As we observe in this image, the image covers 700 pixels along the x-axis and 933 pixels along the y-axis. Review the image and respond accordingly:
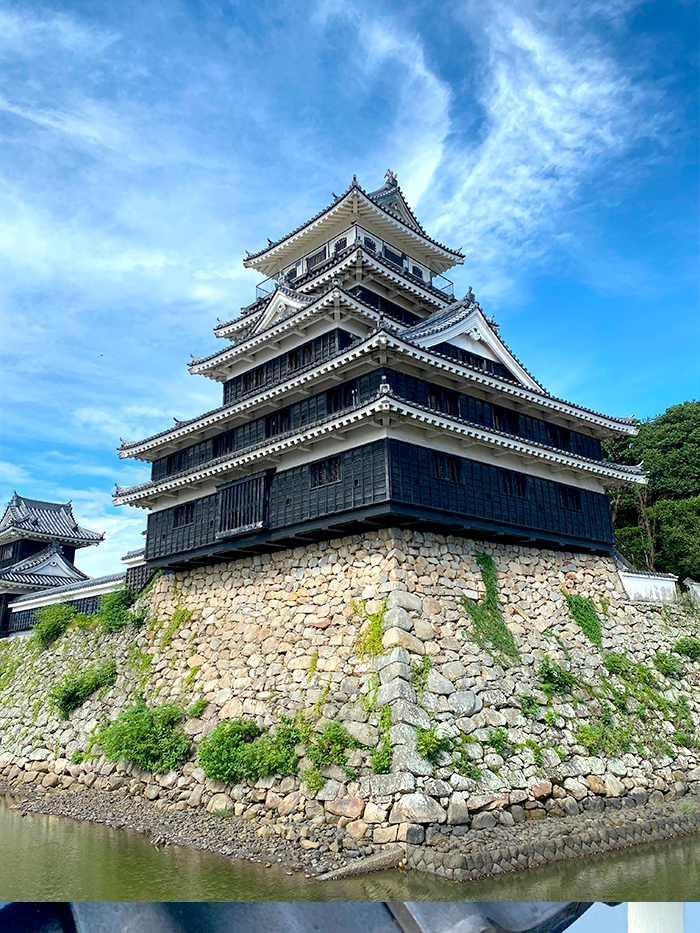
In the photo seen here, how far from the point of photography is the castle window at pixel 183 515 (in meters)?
23.6

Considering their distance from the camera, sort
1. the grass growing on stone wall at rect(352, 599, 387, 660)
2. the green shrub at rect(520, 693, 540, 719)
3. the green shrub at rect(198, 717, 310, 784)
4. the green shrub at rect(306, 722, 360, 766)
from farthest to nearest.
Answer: the green shrub at rect(520, 693, 540, 719) → the grass growing on stone wall at rect(352, 599, 387, 660) → the green shrub at rect(198, 717, 310, 784) → the green shrub at rect(306, 722, 360, 766)

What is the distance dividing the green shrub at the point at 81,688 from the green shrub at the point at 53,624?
5.64m

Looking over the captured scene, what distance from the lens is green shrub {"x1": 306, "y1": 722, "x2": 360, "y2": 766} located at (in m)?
14.4

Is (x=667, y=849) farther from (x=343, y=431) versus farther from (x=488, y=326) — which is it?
(x=488, y=326)

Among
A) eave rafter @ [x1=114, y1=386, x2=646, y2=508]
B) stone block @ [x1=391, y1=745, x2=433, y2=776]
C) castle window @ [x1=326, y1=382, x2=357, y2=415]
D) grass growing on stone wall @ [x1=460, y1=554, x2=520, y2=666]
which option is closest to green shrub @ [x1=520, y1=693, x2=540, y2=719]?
grass growing on stone wall @ [x1=460, y1=554, x2=520, y2=666]

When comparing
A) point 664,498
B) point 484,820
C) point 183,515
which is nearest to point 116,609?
point 183,515

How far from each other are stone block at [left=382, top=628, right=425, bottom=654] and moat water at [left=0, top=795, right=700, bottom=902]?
15.8 ft

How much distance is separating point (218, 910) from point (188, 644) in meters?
19.9

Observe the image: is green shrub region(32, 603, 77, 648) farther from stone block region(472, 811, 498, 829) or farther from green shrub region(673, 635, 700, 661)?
green shrub region(673, 635, 700, 661)

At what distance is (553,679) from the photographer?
17.6 meters

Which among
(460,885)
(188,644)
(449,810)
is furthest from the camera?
(188,644)

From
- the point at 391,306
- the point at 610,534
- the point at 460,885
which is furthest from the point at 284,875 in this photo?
the point at 391,306

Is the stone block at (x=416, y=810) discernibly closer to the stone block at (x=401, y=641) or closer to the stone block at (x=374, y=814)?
the stone block at (x=374, y=814)

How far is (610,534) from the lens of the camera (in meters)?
23.8
